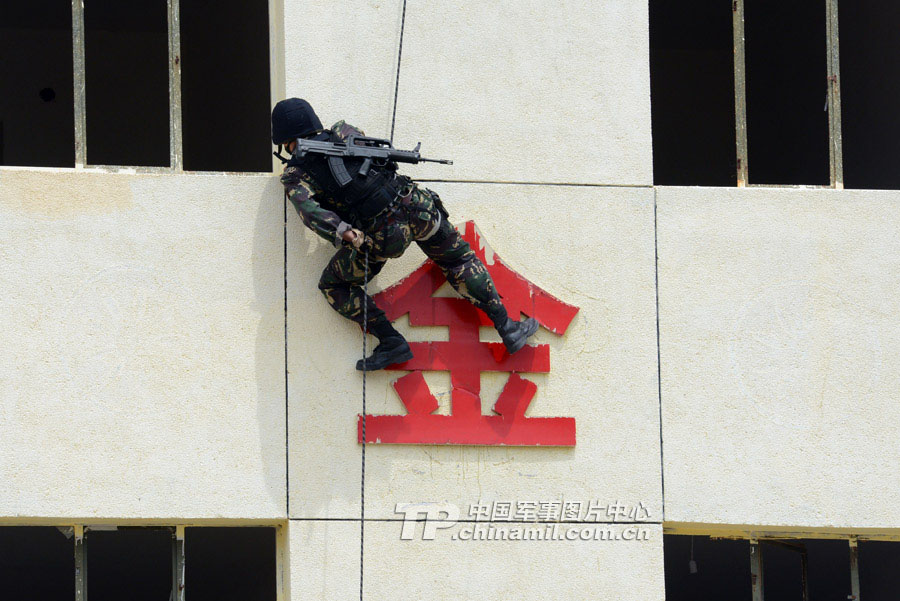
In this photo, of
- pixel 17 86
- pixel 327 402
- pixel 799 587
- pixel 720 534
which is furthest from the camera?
pixel 799 587

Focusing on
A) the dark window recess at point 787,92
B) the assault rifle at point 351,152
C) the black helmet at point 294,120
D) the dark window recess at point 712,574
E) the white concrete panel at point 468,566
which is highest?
the dark window recess at point 787,92

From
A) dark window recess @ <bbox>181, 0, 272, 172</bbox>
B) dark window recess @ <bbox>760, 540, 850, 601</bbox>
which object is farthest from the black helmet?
dark window recess @ <bbox>760, 540, 850, 601</bbox>

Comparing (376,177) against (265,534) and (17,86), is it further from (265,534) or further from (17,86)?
(265,534)

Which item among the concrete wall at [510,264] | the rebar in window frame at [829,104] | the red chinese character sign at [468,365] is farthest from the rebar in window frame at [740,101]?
the red chinese character sign at [468,365]

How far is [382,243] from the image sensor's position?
6.15 meters

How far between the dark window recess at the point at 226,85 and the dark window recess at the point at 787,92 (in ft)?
15.9

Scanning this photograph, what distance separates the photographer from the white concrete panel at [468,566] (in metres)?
6.30

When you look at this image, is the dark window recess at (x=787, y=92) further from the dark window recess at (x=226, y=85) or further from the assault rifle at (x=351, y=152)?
the assault rifle at (x=351, y=152)

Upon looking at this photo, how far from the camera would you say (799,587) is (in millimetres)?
12977

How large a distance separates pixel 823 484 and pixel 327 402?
295 centimetres

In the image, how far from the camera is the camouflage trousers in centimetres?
614

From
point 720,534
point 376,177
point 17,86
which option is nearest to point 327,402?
point 376,177

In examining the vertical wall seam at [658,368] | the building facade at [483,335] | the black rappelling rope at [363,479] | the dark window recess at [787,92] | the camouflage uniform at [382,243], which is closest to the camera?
the camouflage uniform at [382,243]

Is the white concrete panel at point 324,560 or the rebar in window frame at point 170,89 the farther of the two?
the rebar in window frame at point 170,89
